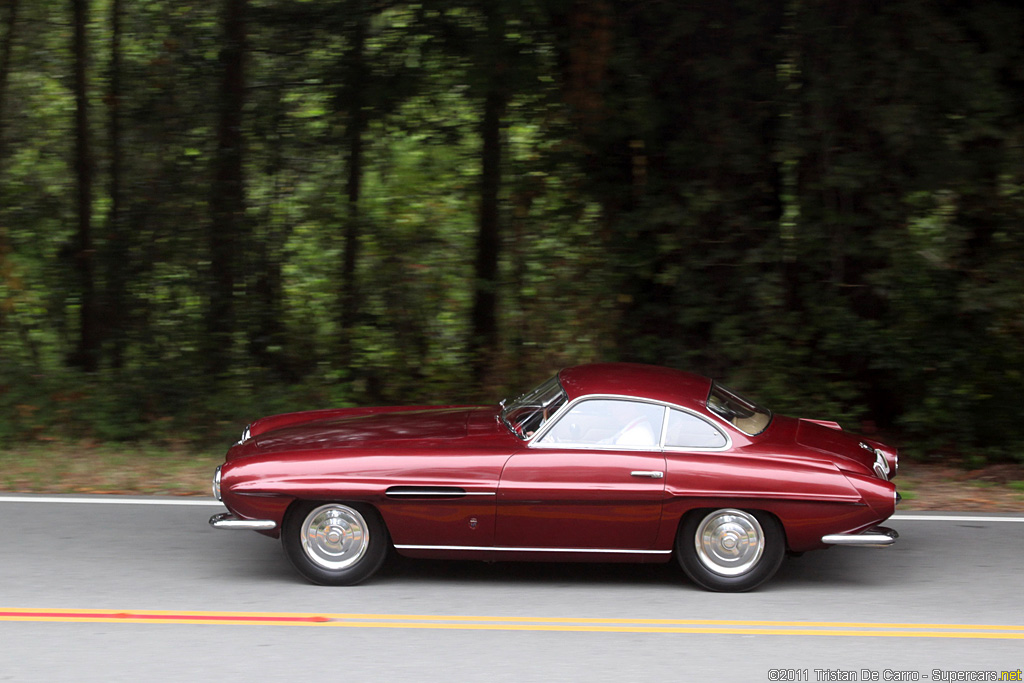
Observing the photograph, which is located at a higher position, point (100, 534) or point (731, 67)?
point (731, 67)

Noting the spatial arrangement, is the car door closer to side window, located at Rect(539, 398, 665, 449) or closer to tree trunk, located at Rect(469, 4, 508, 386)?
side window, located at Rect(539, 398, 665, 449)

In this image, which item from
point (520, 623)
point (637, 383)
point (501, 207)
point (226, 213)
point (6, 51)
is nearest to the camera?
point (520, 623)

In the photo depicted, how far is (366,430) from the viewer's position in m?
6.46

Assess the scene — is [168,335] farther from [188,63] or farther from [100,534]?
[100,534]

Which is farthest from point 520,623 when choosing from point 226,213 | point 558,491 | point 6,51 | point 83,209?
point 6,51

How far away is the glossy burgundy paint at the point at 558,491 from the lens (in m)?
5.82

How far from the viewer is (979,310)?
9.97 meters

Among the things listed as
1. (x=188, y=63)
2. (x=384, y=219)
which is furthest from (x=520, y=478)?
(x=188, y=63)

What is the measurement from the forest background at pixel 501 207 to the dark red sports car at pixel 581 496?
4.69 m

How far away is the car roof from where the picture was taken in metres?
6.18

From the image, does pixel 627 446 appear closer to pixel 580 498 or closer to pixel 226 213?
pixel 580 498

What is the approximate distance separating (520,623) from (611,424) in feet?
4.40

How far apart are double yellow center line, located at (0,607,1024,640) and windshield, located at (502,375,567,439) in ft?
3.92

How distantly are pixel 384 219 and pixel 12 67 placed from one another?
511cm
